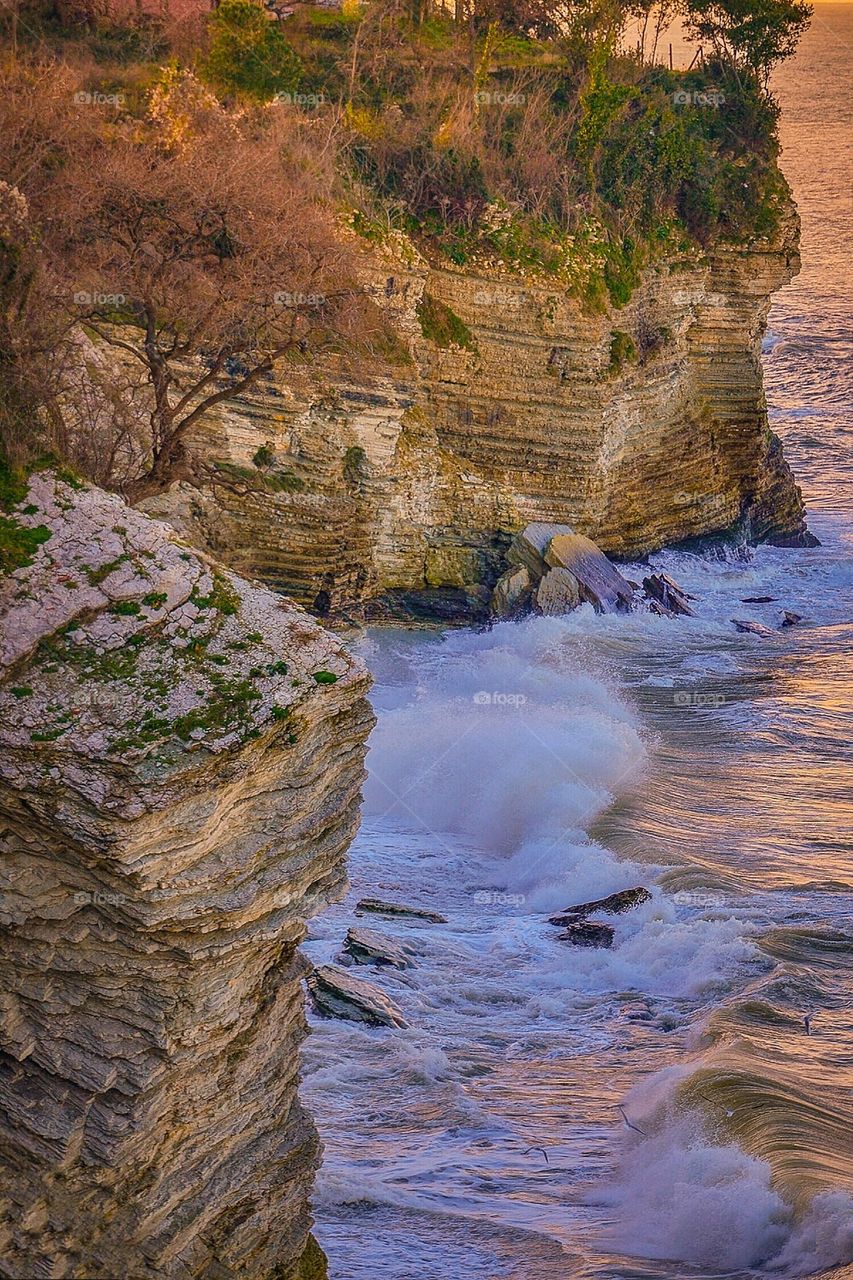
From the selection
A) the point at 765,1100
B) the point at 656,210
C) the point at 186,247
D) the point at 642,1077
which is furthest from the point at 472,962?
the point at 656,210

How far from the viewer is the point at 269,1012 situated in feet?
29.0

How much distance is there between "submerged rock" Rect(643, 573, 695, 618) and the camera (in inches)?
1024

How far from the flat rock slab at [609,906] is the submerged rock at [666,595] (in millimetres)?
10627

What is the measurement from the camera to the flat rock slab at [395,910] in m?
15.6
